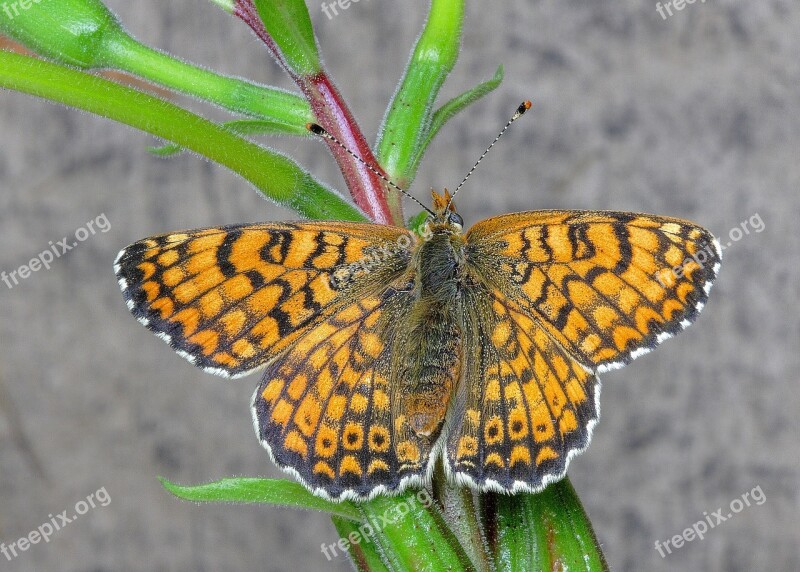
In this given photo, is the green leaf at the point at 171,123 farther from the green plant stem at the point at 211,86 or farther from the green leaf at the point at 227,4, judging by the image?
the green leaf at the point at 227,4

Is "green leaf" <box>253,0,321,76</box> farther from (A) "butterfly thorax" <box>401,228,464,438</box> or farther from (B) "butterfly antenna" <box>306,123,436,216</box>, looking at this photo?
(A) "butterfly thorax" <box>401,228,464,438</box>

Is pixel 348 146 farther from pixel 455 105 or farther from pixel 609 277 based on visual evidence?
pixel 609 277

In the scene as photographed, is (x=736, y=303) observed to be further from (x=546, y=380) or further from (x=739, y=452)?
(x=546, y=380)

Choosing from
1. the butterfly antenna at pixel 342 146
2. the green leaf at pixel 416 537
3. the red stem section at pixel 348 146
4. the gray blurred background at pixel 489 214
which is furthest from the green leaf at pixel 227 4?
the gray blurred background at pixel 489 214

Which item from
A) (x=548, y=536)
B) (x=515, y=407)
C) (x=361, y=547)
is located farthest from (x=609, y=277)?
(x=361, y=547)

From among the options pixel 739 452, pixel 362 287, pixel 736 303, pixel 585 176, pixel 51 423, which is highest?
pixel 51 423

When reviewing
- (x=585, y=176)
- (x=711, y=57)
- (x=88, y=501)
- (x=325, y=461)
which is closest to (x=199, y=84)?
(x=325, y=461)

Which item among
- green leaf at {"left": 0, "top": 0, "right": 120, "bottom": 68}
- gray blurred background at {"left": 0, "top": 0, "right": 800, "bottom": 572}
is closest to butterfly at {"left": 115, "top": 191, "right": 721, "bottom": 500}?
green leaf at {"left": 0, "top": 0, "right": 120, "bottom": 68}
